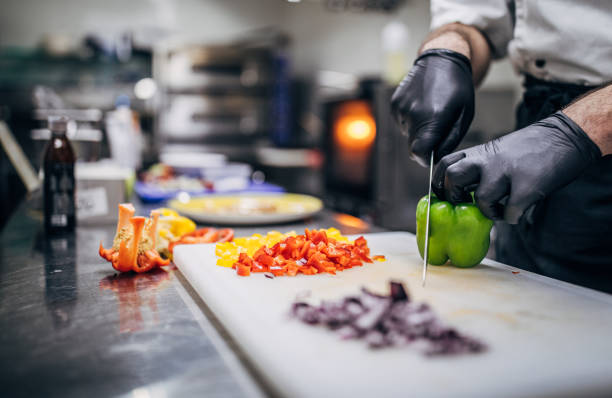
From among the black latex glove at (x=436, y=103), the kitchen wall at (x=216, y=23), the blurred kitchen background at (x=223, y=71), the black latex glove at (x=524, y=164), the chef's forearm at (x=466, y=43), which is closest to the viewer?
the black latex glove at (x=524, y=164)

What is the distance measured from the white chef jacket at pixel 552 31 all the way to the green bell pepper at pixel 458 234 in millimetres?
505

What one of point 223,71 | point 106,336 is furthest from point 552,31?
point 223,71

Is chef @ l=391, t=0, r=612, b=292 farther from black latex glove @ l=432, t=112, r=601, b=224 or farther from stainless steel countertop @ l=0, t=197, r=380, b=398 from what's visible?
stainless steel countertop @ l=0, t=197, r=380, b=398

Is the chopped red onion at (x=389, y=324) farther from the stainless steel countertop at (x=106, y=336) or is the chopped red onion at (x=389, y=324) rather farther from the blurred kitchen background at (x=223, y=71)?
the blurred kitchen background at (x=223, y=71)

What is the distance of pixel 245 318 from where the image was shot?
2.45ft

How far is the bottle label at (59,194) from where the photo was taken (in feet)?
4.80

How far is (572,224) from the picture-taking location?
1271mm

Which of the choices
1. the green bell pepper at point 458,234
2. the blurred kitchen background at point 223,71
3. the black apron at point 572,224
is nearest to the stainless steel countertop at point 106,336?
the green bell pepper at point 458,234

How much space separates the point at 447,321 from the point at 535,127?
1.64 feet

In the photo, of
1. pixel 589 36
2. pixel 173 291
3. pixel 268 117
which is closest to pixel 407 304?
pixel 173 291

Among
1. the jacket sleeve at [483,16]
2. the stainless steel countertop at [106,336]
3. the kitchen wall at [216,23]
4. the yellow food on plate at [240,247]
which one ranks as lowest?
the stainless steel countertop at [106,336]

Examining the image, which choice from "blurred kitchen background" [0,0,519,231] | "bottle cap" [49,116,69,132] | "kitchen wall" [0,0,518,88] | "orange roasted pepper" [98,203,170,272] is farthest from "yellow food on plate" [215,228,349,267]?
"kitchen wall" [0,0,518,88]

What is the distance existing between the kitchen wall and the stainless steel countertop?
170 inches

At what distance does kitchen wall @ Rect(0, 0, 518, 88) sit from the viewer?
5457mm
